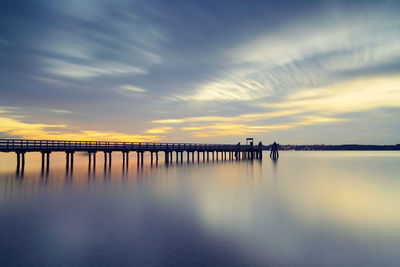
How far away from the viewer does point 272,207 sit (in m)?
18.5

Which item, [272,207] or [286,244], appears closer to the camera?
[286,244]

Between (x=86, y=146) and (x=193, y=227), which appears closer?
(x=193, y=227)

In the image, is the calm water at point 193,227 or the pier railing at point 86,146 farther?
the pier railing at point 86,146

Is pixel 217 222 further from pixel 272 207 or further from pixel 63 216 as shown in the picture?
pixel 63 216

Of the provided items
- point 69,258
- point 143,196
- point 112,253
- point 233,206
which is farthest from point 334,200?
point 69,258

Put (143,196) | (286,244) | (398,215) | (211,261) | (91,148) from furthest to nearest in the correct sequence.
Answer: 1. (91,148)
2. (143,196)
3. (398,215)
4. (286,244)
5. (211,261)

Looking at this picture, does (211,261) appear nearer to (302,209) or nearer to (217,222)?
(217,222)

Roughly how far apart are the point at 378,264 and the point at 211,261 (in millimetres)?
5738

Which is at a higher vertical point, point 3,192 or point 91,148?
point 91,148

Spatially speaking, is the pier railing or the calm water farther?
the pier railing

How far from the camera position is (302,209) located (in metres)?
17.9

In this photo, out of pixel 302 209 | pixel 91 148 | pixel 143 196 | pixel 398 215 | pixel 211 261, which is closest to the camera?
pixel 211 261

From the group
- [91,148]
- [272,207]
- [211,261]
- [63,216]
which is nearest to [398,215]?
[272,207]

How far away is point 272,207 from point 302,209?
1.86 metres
